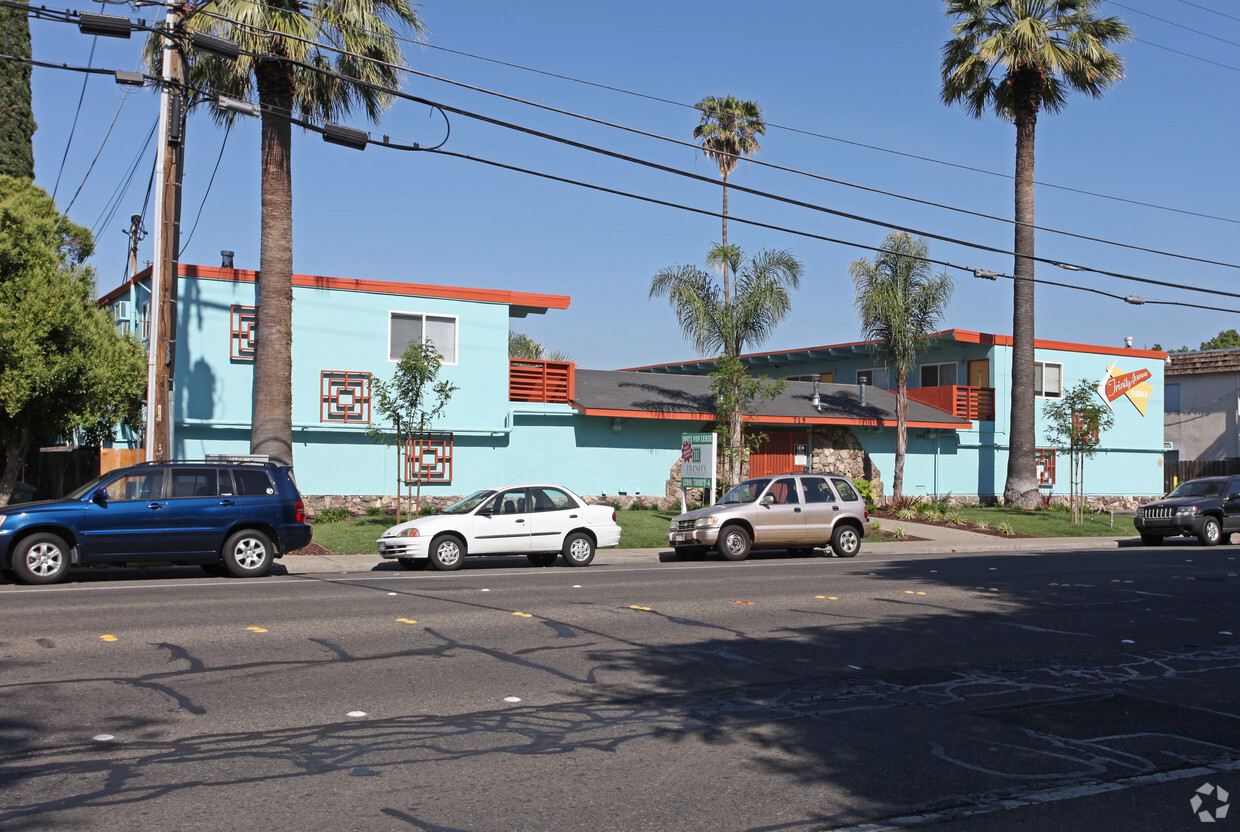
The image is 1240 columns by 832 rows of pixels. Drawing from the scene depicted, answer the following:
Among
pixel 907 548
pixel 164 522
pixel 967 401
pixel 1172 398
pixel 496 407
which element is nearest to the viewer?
pixel 164 522

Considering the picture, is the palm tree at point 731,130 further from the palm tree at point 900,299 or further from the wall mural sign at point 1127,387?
the wall mural sign at point 1127,387

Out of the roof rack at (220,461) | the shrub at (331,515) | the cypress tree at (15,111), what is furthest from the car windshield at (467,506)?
the cypress tree at (15,111)

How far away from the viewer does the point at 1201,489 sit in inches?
1001

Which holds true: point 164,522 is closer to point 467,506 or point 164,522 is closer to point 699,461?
point 467,506

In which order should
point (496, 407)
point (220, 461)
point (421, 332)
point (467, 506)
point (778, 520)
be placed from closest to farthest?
1. point (220, 461)
2. point (467, 506)
3. point (778, 520)
4. point (421, 332)
5. point (496, 407)

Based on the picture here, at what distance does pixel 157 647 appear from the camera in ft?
31.0

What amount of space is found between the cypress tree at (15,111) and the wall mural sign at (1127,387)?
3742cm

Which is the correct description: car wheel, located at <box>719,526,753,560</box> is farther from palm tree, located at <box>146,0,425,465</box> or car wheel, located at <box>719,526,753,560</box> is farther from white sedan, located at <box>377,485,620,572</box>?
palm tree, located at <box>146,0,425,465</box>

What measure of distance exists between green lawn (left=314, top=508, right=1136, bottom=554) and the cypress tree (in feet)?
55.7

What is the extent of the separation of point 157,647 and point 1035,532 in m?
24.1

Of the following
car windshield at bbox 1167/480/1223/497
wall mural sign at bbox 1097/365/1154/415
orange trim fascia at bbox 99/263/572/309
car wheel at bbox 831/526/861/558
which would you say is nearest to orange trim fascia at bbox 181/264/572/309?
orange trim fascia at bbox 99/263/572/309

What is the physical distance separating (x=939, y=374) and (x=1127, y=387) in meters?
7.11

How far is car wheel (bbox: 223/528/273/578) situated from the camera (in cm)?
1598

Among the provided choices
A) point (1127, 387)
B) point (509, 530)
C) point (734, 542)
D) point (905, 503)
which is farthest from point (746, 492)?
point (1127, 387)
